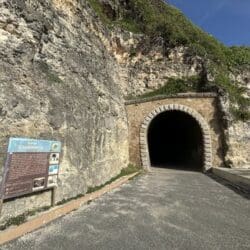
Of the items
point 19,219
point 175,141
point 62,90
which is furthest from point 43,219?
point 175,141

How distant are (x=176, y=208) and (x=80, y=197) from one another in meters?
2.59

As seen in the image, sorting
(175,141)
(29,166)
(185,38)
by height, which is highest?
(185,38)

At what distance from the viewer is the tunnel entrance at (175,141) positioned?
1830 cm

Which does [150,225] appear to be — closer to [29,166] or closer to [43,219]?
[43,219]

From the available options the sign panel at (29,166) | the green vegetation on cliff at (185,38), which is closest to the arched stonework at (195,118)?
the green vegetation on cliff at (185,38)

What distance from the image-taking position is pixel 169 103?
1636 cm

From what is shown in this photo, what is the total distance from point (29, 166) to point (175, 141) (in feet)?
65.6

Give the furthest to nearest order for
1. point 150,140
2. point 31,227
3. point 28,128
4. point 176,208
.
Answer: point 150,140 → point 176,208 → point 28,128 → point 31,227

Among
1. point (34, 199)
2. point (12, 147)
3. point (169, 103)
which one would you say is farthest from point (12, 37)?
point (169, 103)

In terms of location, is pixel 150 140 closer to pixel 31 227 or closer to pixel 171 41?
pixel 171 41

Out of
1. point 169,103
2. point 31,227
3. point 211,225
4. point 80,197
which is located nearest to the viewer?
point 31,227

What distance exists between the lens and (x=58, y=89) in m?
7.14

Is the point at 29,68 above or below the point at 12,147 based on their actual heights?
above

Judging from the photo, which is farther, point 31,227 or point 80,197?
point 80,197
